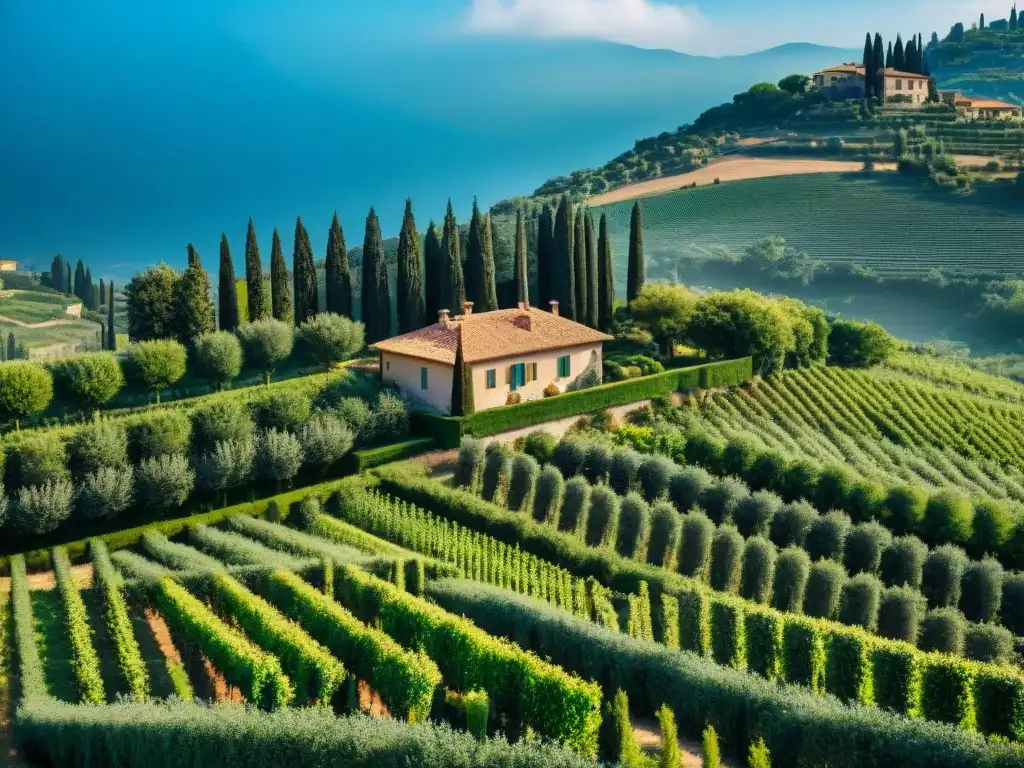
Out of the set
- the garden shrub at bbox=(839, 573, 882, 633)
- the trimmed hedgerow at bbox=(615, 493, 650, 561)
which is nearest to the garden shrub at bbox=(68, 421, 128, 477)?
the trimmed hedgerow at bbox=(615, 493, 650, 561)

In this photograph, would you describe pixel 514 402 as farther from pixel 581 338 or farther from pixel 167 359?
pixel 167 359

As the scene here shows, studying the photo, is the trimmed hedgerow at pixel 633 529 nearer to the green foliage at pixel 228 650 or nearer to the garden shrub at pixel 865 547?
the garden shrub at pixel 865 547

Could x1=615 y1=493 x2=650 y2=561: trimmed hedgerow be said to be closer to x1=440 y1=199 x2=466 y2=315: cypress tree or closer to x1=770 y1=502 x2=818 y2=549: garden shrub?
x1=770 y1=502 x2=818 y2=549: garden shrub

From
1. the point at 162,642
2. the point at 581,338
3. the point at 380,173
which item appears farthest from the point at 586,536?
the point at 380,173

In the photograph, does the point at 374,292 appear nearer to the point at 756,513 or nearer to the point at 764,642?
the point at 756,513

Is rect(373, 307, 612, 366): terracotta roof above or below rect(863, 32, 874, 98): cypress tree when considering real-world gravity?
below

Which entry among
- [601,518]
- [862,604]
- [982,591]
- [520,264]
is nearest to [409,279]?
[520,264]

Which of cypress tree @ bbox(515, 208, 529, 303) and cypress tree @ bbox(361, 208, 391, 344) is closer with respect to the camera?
cypress tree @ bbox(361, 208, 391, 344)
